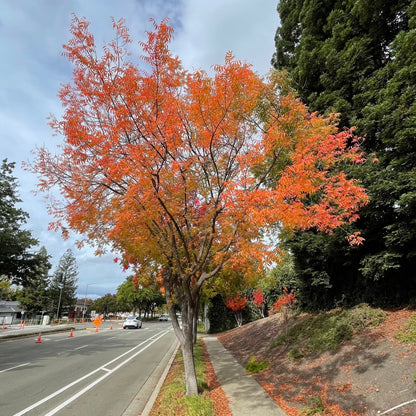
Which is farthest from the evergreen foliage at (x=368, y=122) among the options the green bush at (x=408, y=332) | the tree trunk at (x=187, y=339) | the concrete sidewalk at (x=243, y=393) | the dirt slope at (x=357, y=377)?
the concrete sidewalk at (x=243, y=393)

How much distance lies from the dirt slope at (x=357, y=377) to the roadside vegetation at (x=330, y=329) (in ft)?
1.03

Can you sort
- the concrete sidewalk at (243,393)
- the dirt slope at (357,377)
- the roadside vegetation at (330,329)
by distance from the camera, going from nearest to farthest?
the dirt slope at (357,377) < the concrete sidewalk at (243,393) < the roadside vegetation at (330,329)

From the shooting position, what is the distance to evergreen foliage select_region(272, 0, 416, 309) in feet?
27.8

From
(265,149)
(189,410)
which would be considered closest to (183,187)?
(265,149)

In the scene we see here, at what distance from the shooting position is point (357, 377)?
6.76 meters

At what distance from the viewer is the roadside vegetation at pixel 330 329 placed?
29.5 ft

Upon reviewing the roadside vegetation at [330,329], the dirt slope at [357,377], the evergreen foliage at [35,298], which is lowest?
the dirt slope at [357,377]

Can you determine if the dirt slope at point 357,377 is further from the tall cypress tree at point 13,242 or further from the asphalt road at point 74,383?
the tall cypress tree at point 13,242

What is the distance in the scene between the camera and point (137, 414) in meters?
6.32

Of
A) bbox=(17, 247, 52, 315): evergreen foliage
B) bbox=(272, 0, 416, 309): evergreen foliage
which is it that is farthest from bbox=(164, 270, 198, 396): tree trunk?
bbox=(17, 247, 52, 315): evergreen foliage

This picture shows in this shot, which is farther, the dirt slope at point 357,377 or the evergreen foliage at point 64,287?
the evergreen foliage at point 64,287

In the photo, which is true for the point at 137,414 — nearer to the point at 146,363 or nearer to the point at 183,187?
the point at 183,187

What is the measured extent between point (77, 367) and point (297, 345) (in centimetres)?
820

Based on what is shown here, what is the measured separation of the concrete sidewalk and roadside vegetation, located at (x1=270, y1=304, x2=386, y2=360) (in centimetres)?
199
